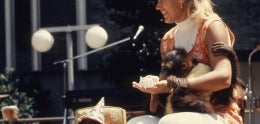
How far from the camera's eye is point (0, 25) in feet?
53.5

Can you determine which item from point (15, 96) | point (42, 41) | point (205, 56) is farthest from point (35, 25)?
point (205, 56)

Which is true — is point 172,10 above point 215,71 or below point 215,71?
above

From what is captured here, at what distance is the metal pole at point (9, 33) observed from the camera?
52.9ft

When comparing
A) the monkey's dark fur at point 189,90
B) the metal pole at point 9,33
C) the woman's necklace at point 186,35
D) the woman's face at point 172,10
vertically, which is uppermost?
the woman's face at point 172,10

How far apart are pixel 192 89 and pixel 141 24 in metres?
9.86

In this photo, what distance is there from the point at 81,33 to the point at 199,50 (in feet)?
42.3

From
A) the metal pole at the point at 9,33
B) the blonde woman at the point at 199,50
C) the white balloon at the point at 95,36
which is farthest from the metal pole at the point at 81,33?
the blonde woman at the point at 199,50

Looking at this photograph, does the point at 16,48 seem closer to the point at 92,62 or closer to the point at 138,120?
the point at 92,62

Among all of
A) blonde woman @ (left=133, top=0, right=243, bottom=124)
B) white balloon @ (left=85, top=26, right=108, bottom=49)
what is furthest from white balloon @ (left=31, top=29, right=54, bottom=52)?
blonde woman @ (left=133, top=0, right=243, bottom=124)

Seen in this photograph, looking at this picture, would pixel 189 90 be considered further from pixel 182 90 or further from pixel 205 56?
pixel 205 56

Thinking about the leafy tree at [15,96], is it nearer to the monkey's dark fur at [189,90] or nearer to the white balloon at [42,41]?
the white balloon at [42,41]

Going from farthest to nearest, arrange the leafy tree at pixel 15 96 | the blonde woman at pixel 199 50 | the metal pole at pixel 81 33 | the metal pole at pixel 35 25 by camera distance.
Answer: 1. the metal pole at pixel 35 25
2. the metal pole at pixel 81 33
3. the leafy tree at pixel 15 96
4. the blonde woman at pixel 199 50

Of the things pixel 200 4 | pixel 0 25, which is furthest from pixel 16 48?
pixel 200 4

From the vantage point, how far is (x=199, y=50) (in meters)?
2.70
